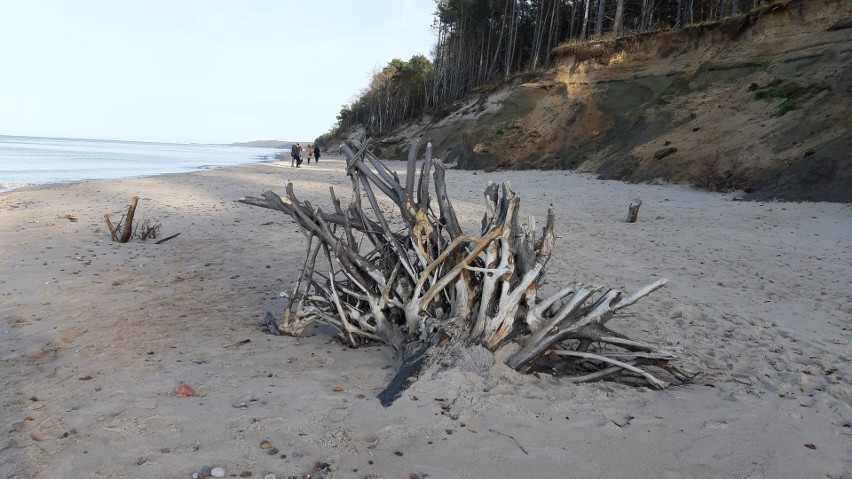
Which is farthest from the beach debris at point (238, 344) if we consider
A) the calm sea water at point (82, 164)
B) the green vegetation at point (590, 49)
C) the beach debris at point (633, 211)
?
the green vegetation at point (590, 49)

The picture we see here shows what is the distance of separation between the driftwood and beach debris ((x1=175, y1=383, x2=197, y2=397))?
1270 millimetres

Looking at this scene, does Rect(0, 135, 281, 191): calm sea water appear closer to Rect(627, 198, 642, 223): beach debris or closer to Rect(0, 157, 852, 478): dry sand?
Rect(0, 157, 852, 478): dry sand

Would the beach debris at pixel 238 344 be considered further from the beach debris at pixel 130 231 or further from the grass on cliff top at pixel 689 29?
the grass on cliff top at pixel 689 29

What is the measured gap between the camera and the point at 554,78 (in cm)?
2488

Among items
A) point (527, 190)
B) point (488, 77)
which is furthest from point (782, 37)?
point (488, 77)

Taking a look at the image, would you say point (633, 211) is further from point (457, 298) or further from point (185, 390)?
point (185, 390)

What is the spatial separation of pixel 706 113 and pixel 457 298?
16.1m

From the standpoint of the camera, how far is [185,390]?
3512mm

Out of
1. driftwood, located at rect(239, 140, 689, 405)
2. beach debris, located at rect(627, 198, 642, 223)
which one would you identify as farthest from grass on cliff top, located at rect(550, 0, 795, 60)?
driftwood, located at rect(239, 140, 689, 405)

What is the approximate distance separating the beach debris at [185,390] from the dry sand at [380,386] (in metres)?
0.04

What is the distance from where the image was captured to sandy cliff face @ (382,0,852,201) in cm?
1257

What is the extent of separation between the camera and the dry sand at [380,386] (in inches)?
109

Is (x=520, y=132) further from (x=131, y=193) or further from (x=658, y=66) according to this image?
(x=131, y=193)

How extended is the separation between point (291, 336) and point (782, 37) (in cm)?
1892
